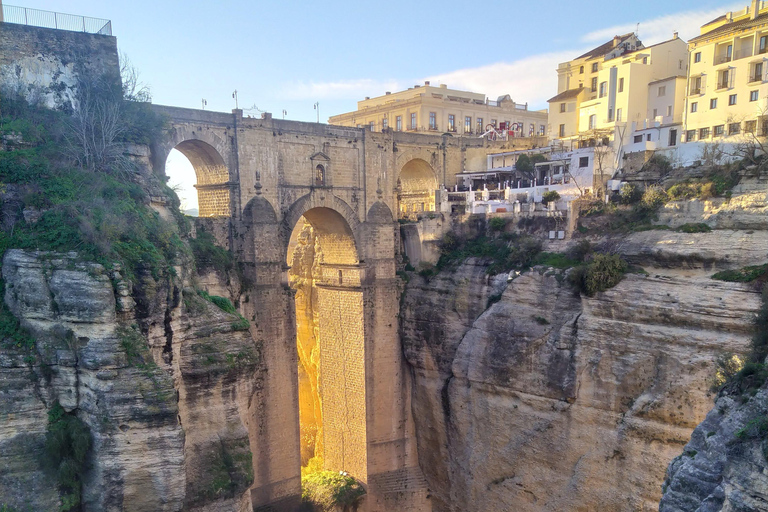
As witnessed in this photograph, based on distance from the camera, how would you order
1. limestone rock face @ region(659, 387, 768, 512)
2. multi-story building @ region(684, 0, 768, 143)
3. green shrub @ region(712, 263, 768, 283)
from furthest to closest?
multi-story building @ region(684, 0, 768, 143) → green shrub @ region(712, 263, 768, 283) → limestone rock face @ region(659, 387, 768, 512)

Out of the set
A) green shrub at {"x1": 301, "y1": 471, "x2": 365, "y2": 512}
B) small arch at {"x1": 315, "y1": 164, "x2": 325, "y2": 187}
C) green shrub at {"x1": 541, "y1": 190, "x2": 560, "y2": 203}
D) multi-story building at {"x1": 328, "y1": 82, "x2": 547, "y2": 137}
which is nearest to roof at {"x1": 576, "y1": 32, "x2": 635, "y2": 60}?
multi-story building at {"x1": 328, "y1": 82, "x2": 547, "y2": 137}

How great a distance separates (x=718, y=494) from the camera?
281 inches

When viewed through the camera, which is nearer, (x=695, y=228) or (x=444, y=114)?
(x=695, y=228)

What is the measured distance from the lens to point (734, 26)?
21016mm

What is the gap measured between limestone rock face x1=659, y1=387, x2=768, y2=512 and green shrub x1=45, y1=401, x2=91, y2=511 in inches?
389

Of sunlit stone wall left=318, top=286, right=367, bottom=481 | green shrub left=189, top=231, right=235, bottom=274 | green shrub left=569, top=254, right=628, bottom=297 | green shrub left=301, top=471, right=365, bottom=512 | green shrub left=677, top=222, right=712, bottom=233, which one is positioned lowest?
green shrub left=301, top=471, right=365, bottom=512

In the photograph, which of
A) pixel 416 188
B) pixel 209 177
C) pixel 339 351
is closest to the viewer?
pixel 209 177

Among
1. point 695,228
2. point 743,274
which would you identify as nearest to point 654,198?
point 695,228

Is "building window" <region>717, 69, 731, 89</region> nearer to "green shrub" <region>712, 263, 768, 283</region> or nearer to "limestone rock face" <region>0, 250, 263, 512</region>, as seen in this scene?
"green shrub" <region>712, 263, 768, 283</region>

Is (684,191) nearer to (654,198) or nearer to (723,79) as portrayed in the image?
(654,198)

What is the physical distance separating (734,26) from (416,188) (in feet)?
47.9

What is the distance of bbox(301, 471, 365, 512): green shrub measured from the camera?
64.7 ft

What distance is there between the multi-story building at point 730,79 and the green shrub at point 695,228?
5.58m

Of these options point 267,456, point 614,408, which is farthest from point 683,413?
point 267,456
